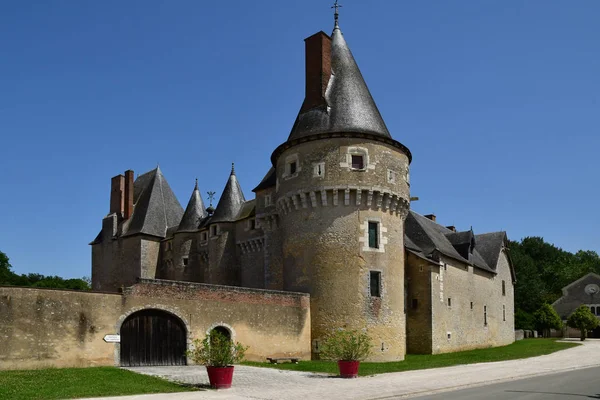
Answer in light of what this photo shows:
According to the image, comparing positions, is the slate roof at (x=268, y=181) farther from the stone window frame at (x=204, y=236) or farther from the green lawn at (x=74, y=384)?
the green lawn at (x=74, y=384)

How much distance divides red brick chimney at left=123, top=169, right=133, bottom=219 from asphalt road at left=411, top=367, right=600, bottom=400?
111 ft

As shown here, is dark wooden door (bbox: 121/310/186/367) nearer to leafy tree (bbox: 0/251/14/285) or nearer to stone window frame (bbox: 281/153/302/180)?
stone window frame (bbox: 281/153/302/180)

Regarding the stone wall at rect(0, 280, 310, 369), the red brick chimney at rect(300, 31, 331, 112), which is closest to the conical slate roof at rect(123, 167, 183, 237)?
the red brick chimney at rect(300, 31, 331, 112)

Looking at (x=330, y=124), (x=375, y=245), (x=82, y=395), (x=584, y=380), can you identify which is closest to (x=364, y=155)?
(x=330, y=124)

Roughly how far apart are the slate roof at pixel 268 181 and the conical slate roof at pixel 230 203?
12.8ft

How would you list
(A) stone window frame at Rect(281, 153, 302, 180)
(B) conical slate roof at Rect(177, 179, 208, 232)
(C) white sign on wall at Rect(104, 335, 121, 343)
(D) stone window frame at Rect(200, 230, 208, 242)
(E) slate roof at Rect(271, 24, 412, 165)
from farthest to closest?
(B) conical slate roof at Rect(177, 179, 208, 232) → (D) stone window frame at Rect(200, 230, 208, 242) → (A) stone window frame at Rect(281, 153, 302, 180) → (E) slate roof at Rect(271, 24, 412, 165) → (C) white sign on wall at Rect(104, 335, 121, 343)

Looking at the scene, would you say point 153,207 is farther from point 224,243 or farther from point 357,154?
point 357,154

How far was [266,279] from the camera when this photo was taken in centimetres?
3466

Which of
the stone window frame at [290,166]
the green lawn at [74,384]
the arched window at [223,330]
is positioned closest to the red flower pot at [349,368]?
the green lawn at [74,384]

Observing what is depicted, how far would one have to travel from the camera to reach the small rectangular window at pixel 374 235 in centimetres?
2888

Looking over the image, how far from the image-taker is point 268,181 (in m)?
35.4

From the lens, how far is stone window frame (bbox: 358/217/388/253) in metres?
28.5

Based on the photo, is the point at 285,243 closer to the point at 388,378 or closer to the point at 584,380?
the point at 388,378

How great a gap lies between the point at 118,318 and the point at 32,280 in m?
70.2
